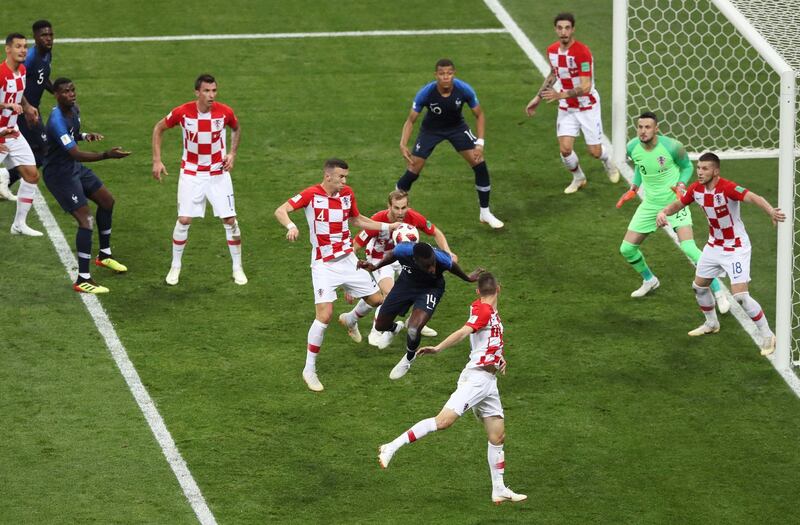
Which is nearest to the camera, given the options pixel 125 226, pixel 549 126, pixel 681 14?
pixel 125 226

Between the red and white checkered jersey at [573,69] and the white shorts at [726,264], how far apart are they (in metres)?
4.02

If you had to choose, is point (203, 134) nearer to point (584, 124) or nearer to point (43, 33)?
point (43, 33)

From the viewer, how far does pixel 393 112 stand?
21484 millimetres

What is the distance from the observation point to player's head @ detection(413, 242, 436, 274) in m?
14.3

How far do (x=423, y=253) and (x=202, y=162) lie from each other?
3.54m

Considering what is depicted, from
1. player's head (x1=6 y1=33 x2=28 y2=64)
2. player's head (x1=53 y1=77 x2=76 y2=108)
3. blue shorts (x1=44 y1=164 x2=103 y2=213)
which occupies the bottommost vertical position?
blue shorts (x1=44 y1=164 x2=103 y2=213)

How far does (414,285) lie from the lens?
1478cm

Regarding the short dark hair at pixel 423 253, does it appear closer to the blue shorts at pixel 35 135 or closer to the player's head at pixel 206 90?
the player's head at pixel 206 90

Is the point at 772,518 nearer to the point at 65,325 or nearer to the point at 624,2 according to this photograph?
the point at 65,325

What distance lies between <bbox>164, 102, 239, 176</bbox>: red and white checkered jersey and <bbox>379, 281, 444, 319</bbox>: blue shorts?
2880 mm

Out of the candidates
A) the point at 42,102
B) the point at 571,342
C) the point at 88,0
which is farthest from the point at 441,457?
the point at 88,0

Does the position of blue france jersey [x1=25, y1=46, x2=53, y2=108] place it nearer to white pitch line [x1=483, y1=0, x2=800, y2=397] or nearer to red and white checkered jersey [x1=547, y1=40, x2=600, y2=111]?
red and white checkered jersey [x1=547, y1=40, x2=600, y2=111]

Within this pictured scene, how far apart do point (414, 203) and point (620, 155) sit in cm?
307

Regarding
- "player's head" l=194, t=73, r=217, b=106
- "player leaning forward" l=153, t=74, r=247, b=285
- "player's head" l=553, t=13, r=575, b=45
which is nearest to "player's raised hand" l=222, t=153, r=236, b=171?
"player leaning forward" l=153, t=74, r=247, b=285
